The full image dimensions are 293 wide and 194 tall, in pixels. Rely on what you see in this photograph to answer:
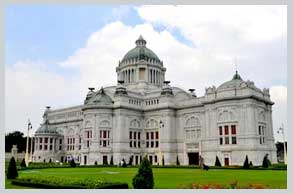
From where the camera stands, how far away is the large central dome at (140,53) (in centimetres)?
8512

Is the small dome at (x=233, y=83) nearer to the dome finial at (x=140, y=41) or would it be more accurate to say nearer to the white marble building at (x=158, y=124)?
the white marble building at (x=158, y=124)

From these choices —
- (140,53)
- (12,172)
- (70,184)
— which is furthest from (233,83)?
(70,184)

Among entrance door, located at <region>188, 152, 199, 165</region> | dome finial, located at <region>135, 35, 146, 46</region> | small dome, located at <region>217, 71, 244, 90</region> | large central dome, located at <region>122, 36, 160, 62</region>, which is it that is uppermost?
dome finial, located at <region>135, 35, 146, 46</region>

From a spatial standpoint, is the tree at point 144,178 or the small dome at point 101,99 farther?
the small dome at point 101,99

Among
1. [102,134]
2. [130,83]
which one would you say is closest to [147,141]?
[102,134]

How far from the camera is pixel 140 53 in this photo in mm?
85188

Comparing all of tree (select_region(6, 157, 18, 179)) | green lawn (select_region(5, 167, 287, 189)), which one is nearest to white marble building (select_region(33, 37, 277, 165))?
green lawn (select_region(5, 167, 287, 189))

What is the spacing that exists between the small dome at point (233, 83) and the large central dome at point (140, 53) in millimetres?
24996

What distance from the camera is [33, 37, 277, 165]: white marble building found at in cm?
6209

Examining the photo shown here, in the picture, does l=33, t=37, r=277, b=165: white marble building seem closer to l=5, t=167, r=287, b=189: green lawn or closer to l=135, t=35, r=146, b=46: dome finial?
l=135, t=35, r=146, b=46: dome finial

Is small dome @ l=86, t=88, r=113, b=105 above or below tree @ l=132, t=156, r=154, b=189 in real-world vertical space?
above

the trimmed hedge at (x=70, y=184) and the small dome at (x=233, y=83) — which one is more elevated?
the small dome at (x=233, y=83)

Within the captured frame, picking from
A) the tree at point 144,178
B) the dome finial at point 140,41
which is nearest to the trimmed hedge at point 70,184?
the tree at point 144,178

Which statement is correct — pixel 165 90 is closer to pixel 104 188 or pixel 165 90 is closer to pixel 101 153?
pixel 101 153
